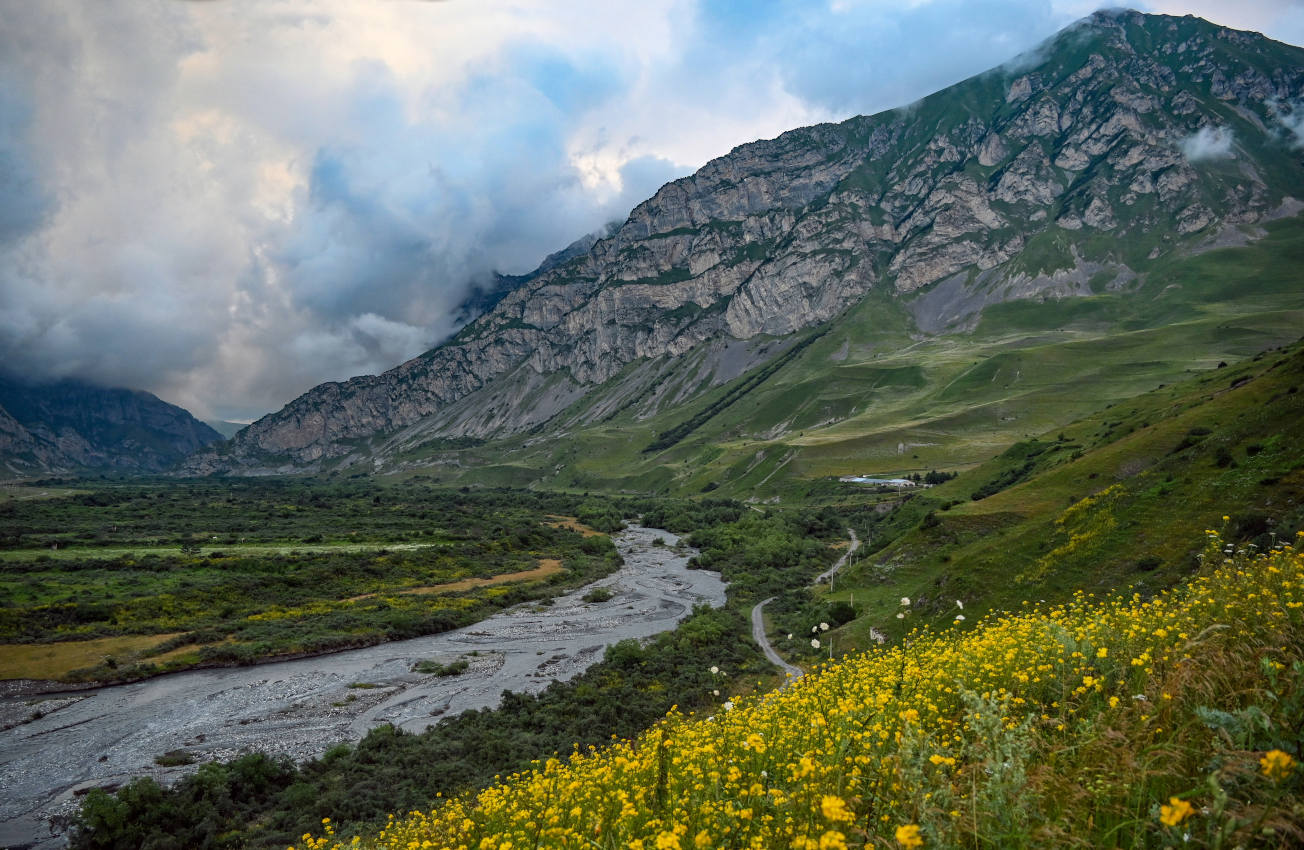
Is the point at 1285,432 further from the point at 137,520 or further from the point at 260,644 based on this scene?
the point at 137,520

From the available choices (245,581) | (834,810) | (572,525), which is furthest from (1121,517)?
(572,525)

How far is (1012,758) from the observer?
5.23 metres

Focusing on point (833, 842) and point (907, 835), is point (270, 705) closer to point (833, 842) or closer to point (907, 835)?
point (833, 842)

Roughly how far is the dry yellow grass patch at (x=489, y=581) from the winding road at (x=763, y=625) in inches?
1472

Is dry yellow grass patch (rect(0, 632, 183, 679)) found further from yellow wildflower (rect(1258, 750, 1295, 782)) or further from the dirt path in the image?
yellow wildflower (rect(1258, 750, 1295, 782))

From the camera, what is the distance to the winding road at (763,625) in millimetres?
50781

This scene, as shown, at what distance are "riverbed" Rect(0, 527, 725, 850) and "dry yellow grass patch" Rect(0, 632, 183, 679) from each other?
5.17 meters

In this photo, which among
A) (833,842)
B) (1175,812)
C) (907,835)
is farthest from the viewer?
(833,842)

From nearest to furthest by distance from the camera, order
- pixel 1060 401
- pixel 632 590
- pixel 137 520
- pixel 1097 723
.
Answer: pixel 1097 723 < pixel 632 590 < pixel 137 520 < pixel 1060 401

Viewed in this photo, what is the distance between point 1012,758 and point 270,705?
2149 inches

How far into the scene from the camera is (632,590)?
87250 mm

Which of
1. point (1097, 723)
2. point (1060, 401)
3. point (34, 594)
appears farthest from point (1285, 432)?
point (1060, 401)

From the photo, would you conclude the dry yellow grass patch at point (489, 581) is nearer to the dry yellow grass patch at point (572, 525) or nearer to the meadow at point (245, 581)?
the meadow at point (245, 581)

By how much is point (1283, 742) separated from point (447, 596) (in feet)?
280
